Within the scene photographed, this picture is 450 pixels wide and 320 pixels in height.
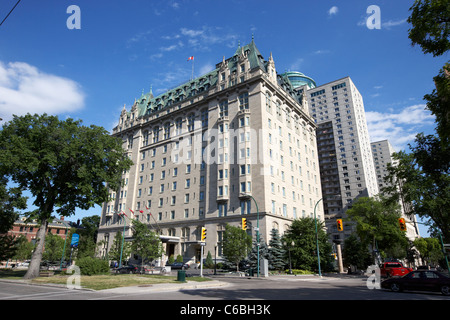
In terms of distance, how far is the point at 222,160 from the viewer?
51531mm

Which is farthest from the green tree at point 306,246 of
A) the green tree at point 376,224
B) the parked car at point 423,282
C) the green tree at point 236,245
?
the parked car at point 423,282

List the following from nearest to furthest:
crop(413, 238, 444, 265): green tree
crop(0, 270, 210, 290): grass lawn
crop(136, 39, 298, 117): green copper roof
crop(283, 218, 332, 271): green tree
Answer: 1. crop(0, 270, 210, 290): grass lawn
2. crop(283, 218, 332, 271): green tree
3. crop(136, 39, 298, 117): green copper roof
4. crop(413, 238, 444, 265): green tree

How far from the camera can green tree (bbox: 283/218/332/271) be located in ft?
131

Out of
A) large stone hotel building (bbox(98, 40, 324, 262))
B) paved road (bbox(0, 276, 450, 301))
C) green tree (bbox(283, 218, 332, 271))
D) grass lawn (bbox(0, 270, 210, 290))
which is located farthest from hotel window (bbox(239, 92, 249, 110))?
paved road (bbox(0, 276, 450, 301))

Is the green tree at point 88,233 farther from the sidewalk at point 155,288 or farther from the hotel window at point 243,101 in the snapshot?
the sidewalk at point 155,288

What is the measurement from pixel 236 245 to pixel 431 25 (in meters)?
29.6

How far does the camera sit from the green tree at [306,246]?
39.8 m

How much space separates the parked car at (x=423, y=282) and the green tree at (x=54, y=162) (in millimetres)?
28169

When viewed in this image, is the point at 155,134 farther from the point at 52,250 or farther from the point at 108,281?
the point at 108,281

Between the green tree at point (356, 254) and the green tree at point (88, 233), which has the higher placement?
the green tree at point (88, 233)

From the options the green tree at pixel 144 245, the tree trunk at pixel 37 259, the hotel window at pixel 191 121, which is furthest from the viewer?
the hotel window at pixel 191 121

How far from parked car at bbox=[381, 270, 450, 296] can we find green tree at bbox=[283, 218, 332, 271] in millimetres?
22019

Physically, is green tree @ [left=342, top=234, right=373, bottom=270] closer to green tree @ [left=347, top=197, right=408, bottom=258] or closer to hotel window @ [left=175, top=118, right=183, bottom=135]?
green tree @ [left=347, top=197, right=408, bottom=258]

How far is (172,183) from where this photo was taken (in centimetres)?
6069
